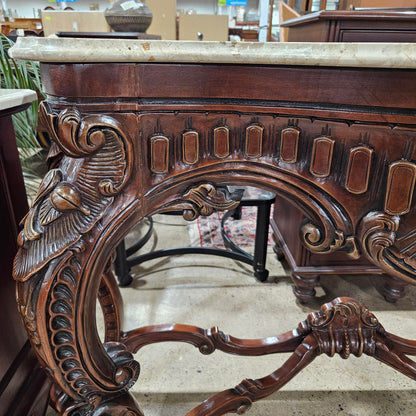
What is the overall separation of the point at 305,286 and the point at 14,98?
40.9 inches

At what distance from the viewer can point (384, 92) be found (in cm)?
46

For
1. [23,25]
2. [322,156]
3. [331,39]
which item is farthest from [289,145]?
[23,25]

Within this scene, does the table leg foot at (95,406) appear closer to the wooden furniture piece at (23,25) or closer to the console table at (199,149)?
the console table at (199,149)

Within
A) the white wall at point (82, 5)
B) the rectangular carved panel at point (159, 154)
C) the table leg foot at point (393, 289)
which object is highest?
the white wall at point (82, 5)

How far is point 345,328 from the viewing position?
80cm

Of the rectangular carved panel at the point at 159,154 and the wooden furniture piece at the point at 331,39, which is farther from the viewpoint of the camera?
the wooden furniture piece at the point at 331,39

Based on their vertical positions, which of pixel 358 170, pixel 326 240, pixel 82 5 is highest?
pixel 82 5

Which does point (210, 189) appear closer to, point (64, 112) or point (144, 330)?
point (64, 112)

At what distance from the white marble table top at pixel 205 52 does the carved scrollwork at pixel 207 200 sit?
0.57 feet

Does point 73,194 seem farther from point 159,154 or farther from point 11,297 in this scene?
point 11,297

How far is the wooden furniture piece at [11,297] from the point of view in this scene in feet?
2.50

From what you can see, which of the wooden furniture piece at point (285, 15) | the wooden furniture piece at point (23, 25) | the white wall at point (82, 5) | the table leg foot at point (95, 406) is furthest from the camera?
the white wall at point (82, 5)

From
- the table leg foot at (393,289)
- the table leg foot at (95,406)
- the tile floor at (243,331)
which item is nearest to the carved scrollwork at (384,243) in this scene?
the table leg foot at (95,406)

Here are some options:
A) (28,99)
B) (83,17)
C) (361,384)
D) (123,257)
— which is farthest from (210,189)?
(83,17)
